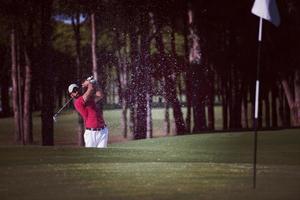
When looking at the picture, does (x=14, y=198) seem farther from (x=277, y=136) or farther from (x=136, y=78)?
(x=136, y=78)

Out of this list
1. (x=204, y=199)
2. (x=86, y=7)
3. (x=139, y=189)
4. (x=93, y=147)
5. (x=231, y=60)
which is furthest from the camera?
(x=231, y=60)

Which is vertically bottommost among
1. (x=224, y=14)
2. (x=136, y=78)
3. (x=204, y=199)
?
(x=204, y=199)

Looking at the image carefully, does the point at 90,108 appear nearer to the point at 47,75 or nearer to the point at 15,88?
the point at 47,75

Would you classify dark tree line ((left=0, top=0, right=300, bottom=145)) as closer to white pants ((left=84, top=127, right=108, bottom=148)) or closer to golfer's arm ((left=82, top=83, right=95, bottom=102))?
white pants ((left=84, top=127, right=108, bottom=148))

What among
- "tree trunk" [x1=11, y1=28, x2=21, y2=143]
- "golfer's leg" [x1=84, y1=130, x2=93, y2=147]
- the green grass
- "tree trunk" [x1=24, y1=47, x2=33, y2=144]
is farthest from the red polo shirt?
"tree trunk" [x1=11, y1=28, x2=21, y2=143]

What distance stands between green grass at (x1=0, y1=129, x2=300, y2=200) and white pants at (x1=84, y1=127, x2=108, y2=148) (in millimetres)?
377

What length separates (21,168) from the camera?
14438 mm

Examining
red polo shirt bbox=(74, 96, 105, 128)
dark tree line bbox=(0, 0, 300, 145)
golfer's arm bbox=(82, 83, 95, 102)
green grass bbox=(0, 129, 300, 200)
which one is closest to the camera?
green grass bbox=(0, 129, 300, 200)

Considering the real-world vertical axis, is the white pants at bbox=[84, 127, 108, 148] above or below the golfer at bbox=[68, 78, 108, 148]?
below

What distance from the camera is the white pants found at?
18078 mm

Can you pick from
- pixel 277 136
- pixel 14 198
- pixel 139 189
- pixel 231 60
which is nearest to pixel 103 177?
pixel 139 189

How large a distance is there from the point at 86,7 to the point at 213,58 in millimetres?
9817

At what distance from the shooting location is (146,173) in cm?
1325

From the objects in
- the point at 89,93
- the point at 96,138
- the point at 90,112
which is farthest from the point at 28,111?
the point at 89,93
